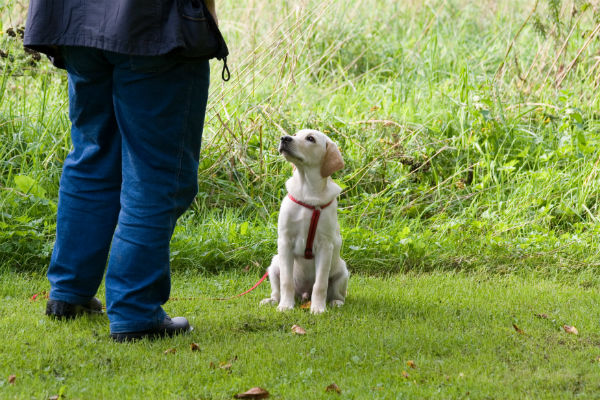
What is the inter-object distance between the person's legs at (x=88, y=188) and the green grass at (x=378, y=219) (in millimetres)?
296

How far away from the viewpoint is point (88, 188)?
3285mm

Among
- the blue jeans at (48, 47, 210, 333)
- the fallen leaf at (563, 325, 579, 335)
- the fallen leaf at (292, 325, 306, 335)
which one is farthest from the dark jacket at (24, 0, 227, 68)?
the fallen leaf at (563, 325, 579, 335)

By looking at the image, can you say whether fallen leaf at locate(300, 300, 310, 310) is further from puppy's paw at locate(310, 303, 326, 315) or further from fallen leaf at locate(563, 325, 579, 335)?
fallen leaf at locate(563, 325, 579, 335)

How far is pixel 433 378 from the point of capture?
2.85 metres

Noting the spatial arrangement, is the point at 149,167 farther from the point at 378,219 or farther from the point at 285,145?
the point at 378,219

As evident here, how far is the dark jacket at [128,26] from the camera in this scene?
9.28 ft

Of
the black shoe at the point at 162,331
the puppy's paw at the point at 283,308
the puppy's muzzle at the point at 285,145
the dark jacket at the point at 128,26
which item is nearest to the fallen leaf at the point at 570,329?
the puppy's paw at the point at 283,308

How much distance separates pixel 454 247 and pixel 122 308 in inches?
108

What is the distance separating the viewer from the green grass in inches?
114

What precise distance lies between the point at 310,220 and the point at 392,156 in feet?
7.19

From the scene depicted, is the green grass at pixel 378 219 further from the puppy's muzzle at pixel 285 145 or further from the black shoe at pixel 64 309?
the puppy's muzzle at pixel 285 145

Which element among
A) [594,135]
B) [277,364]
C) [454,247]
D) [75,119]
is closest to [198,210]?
[454,247]

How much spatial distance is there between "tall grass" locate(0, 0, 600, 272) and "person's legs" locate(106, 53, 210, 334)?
1756 mm

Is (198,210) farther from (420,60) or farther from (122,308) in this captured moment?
(420,60)
